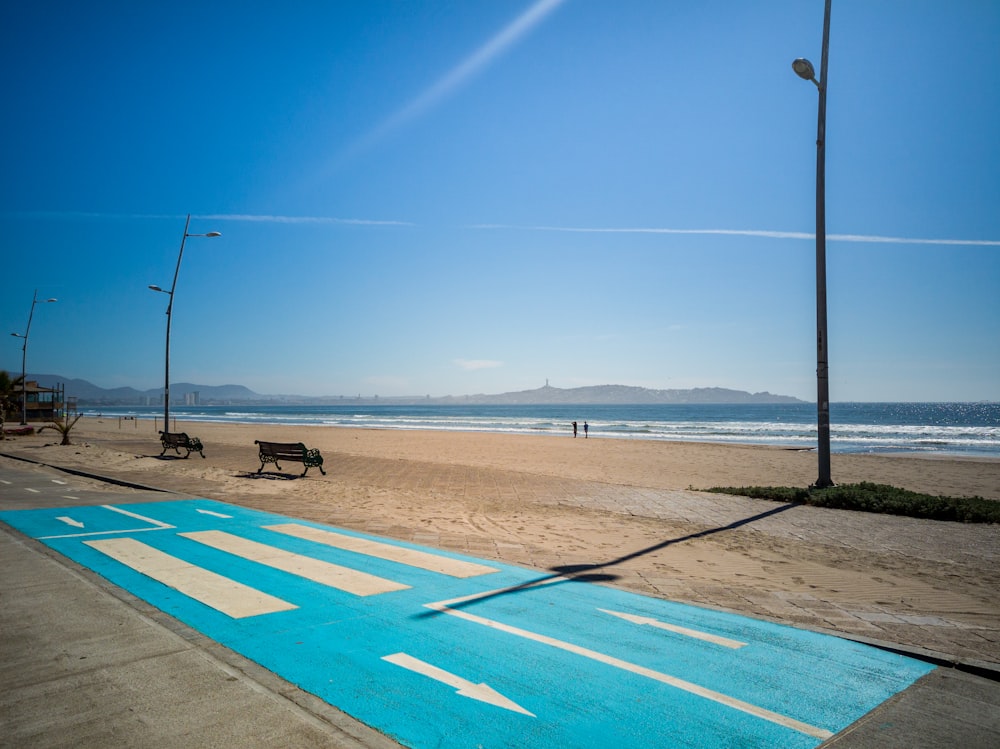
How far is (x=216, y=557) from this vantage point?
7.31 metres

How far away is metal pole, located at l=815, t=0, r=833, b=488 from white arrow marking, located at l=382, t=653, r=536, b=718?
38.4 ft

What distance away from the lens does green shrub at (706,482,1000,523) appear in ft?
33.8

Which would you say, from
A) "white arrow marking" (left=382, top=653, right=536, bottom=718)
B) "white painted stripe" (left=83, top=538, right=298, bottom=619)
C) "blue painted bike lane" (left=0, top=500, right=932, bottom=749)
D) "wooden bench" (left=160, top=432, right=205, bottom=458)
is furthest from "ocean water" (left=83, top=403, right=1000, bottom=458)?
"white arrow marking" (left=382, top=653, right=536, bottom=718)

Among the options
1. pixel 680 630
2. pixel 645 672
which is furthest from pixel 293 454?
pixel 645 672

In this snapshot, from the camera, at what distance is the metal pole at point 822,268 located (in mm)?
13336

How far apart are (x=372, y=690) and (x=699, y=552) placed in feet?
18.0

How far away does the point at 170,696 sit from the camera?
3.65m

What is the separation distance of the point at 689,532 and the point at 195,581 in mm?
6862

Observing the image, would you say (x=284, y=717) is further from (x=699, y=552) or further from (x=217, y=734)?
(x=699, y=552)

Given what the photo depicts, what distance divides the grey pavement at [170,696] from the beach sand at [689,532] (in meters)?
1.18

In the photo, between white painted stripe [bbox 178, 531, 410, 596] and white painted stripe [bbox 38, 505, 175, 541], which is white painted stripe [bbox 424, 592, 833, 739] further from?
white painted stripe [bbox 38, 505, 175, 541]

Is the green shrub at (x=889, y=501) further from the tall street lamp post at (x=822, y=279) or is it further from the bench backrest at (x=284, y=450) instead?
the bench backrest at (x=284, y=450)

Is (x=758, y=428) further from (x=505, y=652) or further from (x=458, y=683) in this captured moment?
(x=458, y=683)

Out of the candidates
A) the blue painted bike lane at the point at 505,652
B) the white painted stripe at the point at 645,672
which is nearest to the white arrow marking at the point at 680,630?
the blue painted bike lane at the point at 505,652
